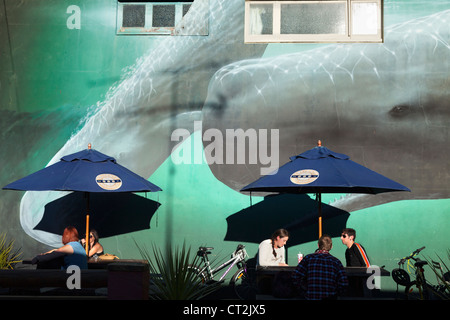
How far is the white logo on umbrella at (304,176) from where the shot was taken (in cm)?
779


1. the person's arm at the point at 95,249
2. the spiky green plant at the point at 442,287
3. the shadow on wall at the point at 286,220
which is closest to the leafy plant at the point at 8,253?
the person's arm at the point at 95,249

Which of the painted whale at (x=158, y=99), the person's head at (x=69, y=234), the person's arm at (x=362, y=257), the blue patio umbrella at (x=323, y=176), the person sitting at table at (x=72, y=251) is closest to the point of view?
the person sitting at table at (x=72, y=251)

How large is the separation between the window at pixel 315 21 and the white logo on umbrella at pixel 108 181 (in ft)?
14.2

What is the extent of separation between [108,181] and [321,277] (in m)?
4.01

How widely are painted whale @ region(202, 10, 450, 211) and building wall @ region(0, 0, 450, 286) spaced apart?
2 centimetres

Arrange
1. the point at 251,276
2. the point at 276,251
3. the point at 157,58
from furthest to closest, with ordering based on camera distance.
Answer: the point at 157,58 < the point at 251,276 < the point at 276,251

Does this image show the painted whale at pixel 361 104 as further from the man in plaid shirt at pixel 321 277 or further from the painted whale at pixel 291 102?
the man in plaid shirt at pixel 321 277

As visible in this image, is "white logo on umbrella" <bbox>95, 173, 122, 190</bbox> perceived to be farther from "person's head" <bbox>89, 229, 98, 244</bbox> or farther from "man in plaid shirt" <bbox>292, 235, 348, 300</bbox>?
"man in plaid shirt" <bbox>292, 235, 348, 300</bbox>

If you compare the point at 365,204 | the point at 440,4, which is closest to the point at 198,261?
the point at 365,204

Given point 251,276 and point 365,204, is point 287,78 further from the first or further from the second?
point 251,276

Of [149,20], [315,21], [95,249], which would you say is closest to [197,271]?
[95,249]

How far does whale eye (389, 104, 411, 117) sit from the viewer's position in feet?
34.8

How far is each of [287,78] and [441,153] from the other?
3373mm

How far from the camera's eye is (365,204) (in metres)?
10.5
